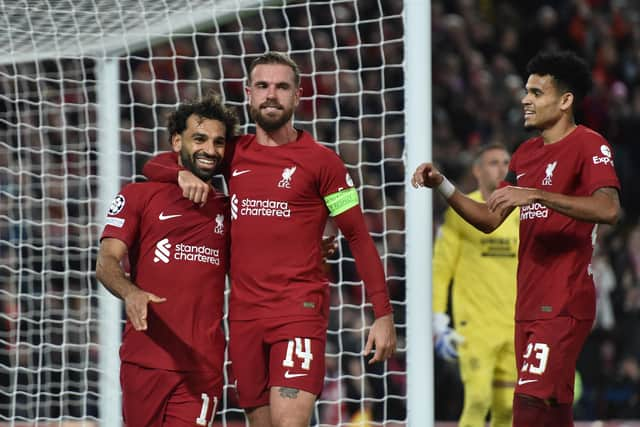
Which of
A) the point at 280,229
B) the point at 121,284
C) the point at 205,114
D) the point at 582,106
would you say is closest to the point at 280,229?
the point at 280,229

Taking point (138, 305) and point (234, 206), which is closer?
point (138, 305)

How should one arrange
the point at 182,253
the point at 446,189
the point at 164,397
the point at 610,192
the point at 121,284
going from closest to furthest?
the point at 121,284, the point at 610,192, the point at 164,397, the point at 182,253, the point at 446,189

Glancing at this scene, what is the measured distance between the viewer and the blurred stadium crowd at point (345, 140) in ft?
27.1

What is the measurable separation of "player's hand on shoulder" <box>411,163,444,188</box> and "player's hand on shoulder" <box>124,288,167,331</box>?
4.28ft

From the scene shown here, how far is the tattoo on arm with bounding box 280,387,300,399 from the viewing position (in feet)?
17.1

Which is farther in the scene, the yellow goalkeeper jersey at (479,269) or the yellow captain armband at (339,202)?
the yellow goalkeeper jersey at (479,269)

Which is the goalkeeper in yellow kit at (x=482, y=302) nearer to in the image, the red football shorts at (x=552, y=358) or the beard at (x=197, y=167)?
the red football shorts at (x=552, y=358)

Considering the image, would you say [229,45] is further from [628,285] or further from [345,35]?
[628,285]

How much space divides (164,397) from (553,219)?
1.90 metres

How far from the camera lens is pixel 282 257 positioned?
17.5ft

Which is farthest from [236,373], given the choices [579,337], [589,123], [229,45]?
[589,123]

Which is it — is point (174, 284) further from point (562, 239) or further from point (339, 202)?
point (562, 239)

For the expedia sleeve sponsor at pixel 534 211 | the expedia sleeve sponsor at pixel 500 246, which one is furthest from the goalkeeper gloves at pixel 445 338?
the expedia sleeve sponsor at pixel 534 211

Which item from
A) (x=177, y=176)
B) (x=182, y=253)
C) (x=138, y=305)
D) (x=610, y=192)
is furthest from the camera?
(x=177, y=176)
